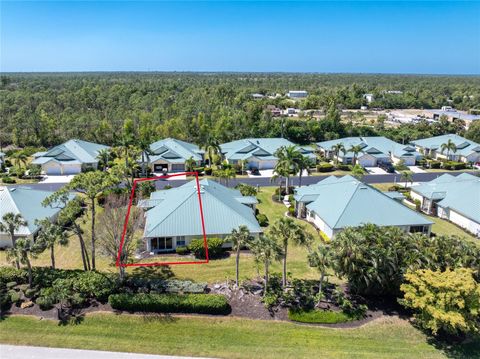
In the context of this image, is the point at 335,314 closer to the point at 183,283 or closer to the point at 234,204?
the point at 183,283

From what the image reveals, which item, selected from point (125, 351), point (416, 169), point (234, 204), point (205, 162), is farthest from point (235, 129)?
point (125, 351)

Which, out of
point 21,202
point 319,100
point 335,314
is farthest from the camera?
point 319,100

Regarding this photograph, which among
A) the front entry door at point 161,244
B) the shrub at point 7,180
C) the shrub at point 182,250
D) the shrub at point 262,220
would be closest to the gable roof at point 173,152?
the shrub at point 7,180

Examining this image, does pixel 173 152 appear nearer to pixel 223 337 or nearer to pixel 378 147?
pixel 378 147

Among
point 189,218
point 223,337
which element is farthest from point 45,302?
point 189,218

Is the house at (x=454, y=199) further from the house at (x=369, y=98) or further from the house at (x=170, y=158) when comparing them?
the house at (x=369, y=98)

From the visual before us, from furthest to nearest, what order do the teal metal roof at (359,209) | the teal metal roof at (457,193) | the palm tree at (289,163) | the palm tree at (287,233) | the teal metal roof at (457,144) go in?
the teal metal roof at (457,144), the palm tree at (289,163), the teal metal roof at (457,193), the teal metal roof at (359,209), the palm tree at (287,233)

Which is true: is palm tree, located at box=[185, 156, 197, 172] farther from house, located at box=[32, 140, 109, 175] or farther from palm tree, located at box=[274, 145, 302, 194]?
palm tree, located at box=[274, 145, 302, 194]
